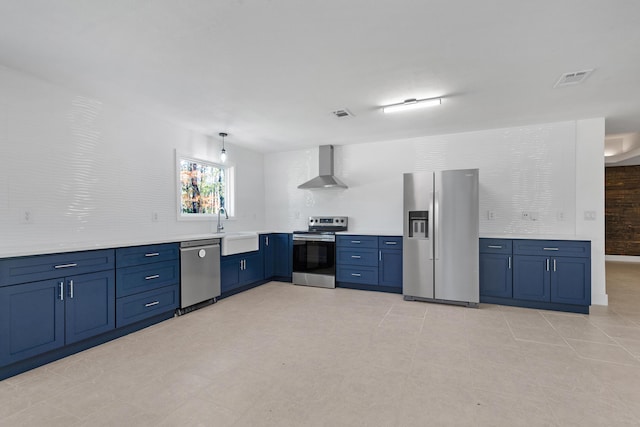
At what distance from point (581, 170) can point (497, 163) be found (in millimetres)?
973

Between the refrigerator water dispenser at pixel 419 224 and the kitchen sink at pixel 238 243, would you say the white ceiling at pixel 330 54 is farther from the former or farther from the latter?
the kitchen sink at pixel 238 243

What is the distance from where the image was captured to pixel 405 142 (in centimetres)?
486

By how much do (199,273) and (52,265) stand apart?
153 centimetres

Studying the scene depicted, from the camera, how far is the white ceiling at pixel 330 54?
1.78m

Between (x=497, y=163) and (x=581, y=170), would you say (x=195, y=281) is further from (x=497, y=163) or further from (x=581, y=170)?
(x=581, y=170)

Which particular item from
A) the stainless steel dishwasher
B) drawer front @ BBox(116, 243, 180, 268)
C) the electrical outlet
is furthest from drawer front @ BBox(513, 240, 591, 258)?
the electrical outlet

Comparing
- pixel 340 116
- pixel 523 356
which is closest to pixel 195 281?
pixel 340 116

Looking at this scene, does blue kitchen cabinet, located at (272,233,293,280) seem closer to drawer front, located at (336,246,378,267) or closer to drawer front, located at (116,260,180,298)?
drawer front, located at (336,246,378,267)

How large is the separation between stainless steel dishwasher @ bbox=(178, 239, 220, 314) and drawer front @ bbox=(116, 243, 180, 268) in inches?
5.6

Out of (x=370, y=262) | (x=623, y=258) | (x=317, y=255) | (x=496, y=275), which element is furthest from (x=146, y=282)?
(x=623, y=258)

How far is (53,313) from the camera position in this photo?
2.41 metres

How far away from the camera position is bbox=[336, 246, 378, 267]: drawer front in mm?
4605

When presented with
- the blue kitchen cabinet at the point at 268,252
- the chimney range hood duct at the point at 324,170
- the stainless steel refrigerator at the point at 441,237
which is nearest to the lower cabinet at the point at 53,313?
the blue kitchen cabinet at the point at 268,252

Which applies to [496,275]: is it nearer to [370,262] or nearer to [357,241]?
[370,262]
